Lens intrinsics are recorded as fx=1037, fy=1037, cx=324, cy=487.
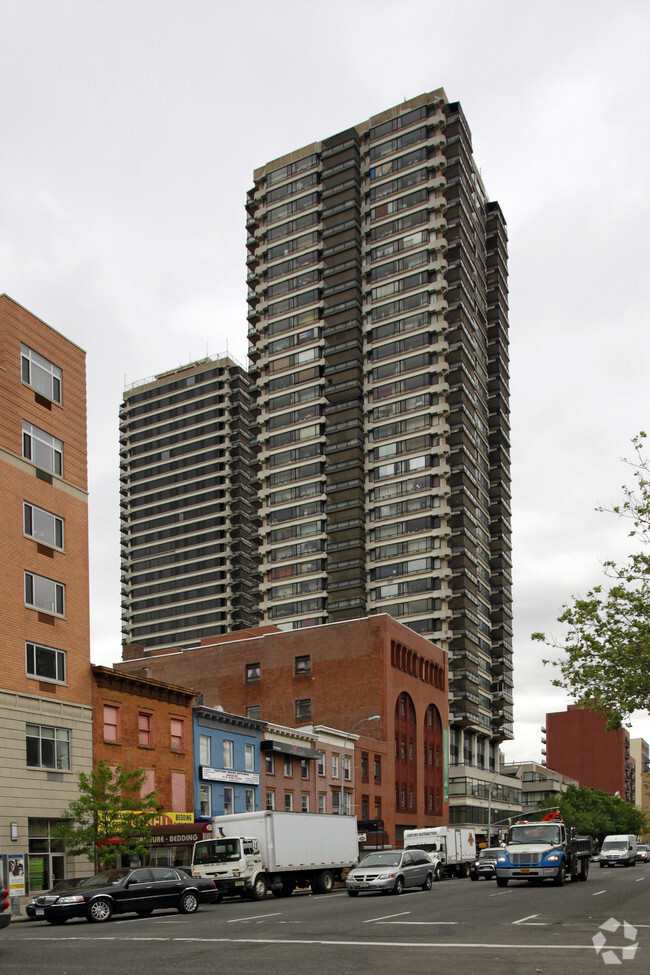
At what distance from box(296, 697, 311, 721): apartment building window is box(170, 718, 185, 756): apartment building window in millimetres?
35255

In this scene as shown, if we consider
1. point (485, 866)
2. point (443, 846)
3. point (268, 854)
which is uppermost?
point (268, 854)

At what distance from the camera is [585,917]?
76.2ft

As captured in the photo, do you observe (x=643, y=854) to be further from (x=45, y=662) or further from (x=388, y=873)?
(x=45, y=662)

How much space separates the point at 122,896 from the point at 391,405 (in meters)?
88.8

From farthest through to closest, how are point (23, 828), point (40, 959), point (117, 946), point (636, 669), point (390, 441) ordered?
point (390, 441) → point (23, 828) → point (636, 669) → point (117, 946) → point (40, 959)

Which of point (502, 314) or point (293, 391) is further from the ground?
point (502, 314)

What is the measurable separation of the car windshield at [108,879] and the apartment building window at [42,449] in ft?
61.1

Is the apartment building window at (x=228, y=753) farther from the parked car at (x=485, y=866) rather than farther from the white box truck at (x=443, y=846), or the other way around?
the parked car at (x=485, y=866)

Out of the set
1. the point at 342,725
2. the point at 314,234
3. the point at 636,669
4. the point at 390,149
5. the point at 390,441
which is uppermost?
the point at 390,149

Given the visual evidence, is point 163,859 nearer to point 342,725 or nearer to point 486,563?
point 342,725

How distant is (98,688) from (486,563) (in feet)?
258

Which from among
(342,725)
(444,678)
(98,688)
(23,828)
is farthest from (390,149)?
(23,828)

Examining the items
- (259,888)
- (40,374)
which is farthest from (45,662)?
(259,888)

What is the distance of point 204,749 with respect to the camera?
53156 millimetres
